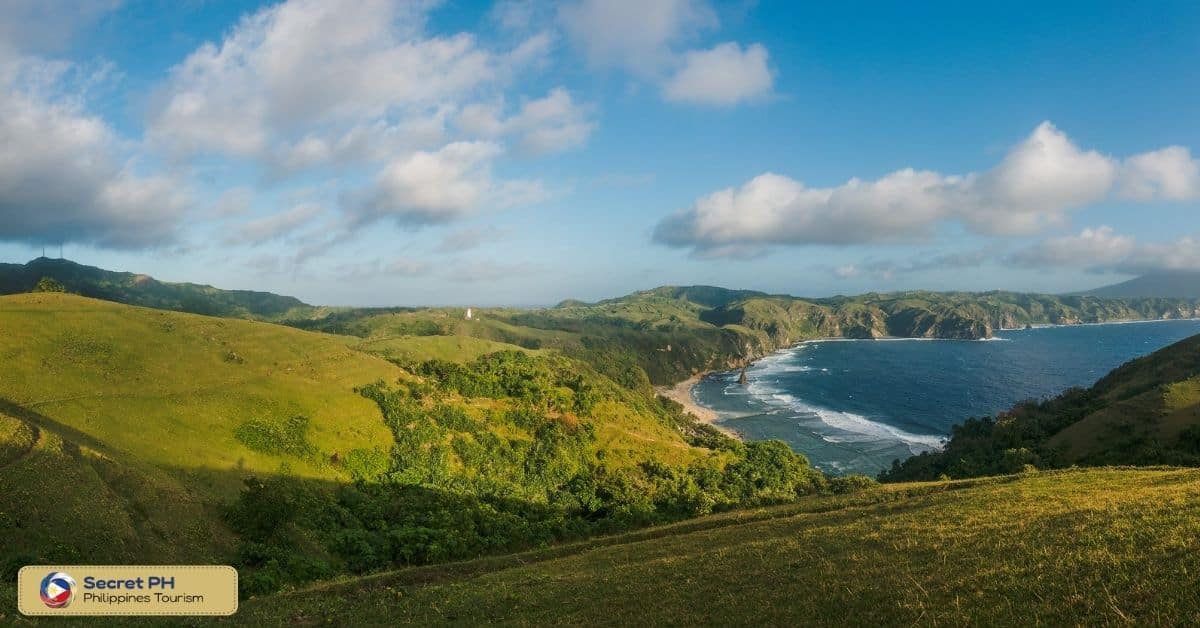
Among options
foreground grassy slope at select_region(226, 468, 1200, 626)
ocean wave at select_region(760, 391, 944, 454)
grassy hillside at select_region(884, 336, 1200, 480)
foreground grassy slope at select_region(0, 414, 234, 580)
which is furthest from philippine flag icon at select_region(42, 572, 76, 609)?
ocean wave at select_region(760, 391, 944, 454)

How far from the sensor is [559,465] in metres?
79.3

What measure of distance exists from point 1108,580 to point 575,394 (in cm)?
9088

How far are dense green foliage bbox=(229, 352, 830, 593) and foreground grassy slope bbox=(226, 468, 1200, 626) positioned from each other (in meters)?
12.7

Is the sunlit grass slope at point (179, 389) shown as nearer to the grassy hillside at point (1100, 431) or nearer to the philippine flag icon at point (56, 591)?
→ the philippine flag icon at point (56, 591)

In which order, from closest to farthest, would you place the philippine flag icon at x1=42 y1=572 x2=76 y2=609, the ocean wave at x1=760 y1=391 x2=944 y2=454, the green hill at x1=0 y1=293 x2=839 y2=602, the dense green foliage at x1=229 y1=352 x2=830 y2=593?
1. the philippine flag icon at x1=42 y1=572 x2=76 y2=609
2. the green hill at x1=0 y1=293 x2=839 y2=602
3. the dense green foliage at x1=229 y1=352 x2=830 y2=593
4. the ocean wave at x1=760 y1=391 x2=944 y2=454

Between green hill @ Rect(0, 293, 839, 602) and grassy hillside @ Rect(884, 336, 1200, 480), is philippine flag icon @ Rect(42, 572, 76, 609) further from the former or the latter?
grassy hillside @ Rect(884, 336, 1200, 480)

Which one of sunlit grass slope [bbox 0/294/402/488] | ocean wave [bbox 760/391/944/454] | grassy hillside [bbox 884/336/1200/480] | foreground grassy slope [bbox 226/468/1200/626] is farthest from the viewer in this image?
ocean wave [bbox 760/391/944/454]

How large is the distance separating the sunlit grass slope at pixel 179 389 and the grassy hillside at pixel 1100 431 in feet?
274

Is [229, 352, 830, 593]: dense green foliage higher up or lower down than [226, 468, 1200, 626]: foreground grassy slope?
lower down

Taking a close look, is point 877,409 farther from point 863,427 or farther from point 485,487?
point 485,487

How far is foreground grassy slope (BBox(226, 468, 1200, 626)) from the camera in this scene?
1364cm

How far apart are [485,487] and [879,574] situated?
5957 centimetres

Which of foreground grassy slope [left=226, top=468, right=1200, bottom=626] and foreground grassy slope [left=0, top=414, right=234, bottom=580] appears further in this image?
foreground grassy slope [left=0, top=414, right=234, bottom=580]

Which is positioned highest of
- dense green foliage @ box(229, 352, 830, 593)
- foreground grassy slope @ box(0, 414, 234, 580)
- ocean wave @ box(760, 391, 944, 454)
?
foreground grassy slope @ box(0, 414, 234, 580)
